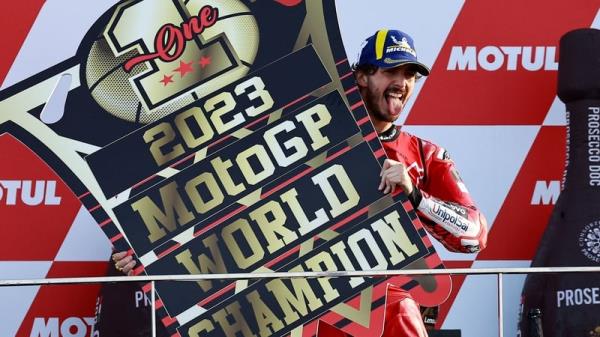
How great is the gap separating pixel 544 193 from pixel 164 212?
3.34ft

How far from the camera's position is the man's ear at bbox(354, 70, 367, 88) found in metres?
2.44

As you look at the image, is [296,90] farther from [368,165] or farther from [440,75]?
[440,75]

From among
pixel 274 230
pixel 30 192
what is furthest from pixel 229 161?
pixel 30 192

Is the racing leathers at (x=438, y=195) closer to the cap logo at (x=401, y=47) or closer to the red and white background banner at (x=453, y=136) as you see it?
the cap logo at (x=401, y=47)

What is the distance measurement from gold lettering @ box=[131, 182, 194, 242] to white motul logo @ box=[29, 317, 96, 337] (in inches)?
26.5

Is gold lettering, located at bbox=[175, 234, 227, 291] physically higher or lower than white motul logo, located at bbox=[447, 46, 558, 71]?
higher

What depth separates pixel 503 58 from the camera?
3031 mm

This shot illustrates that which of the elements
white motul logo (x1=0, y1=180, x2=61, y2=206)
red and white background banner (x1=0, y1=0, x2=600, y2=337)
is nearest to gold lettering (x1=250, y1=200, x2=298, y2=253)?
red and white background banner (x1=0, y1=0, x2=600, y2=337)

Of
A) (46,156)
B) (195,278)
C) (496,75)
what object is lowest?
(496,75)

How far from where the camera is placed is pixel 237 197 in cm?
233

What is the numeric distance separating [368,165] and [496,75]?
2.61 ft

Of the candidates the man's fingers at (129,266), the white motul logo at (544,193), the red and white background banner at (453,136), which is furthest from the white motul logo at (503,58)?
the man's fingers at (129,266)

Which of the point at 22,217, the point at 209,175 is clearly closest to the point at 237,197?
the point at 209,175

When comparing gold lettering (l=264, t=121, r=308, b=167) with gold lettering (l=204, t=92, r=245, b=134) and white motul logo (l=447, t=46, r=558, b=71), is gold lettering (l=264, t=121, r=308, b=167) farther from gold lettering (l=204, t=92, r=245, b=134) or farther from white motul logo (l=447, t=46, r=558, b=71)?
white motul logo (l=447, t=46, r=558, b=71)
